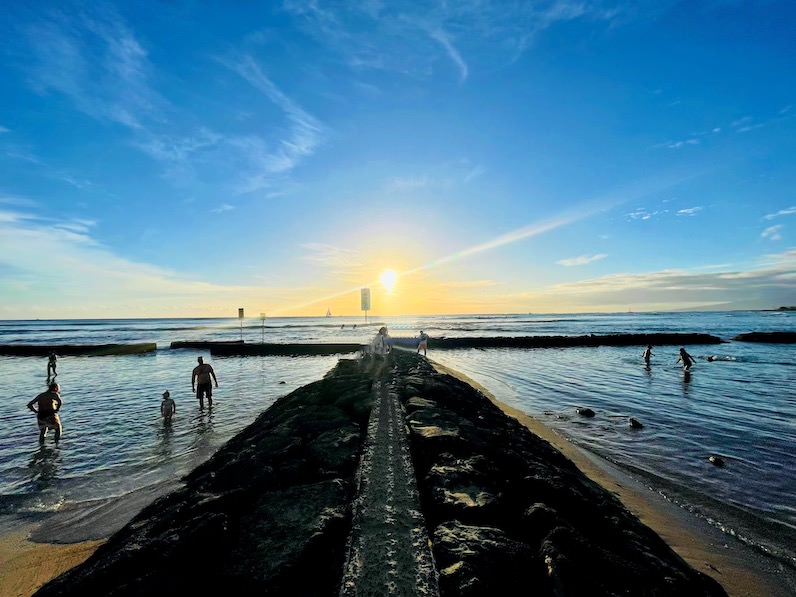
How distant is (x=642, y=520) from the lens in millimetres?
6250

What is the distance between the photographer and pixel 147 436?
11.4m

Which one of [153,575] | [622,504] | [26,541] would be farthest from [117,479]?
[622,504]

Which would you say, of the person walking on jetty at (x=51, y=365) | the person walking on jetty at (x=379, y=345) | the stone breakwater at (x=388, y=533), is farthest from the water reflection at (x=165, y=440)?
the person walking on jetty at (x=51, y=365)

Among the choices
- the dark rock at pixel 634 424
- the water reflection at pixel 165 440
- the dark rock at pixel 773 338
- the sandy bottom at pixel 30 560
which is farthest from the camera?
the dark rock at pixel 773 338

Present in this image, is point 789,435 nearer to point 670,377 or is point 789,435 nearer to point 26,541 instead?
point 670,377

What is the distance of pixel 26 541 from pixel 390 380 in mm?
10344

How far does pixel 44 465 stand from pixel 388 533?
9999 mm

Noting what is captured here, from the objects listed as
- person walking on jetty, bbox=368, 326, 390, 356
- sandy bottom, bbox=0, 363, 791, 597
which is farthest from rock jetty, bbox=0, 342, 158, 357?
sandy bottom, bbox=0, 363, 791, 597

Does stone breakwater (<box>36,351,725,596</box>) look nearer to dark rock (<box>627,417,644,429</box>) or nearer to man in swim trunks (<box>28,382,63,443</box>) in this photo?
dark rock (<box>627,417,644,429</box>)

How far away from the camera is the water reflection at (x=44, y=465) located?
8.39m

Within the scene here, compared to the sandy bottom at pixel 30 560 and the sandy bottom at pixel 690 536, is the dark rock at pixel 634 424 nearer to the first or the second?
the sandy bottom at pixel 690 536

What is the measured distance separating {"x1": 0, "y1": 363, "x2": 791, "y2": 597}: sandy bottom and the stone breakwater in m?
0.65

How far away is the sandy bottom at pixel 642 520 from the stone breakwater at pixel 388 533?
65 cm

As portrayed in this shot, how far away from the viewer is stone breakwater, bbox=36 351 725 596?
341 centimetres
